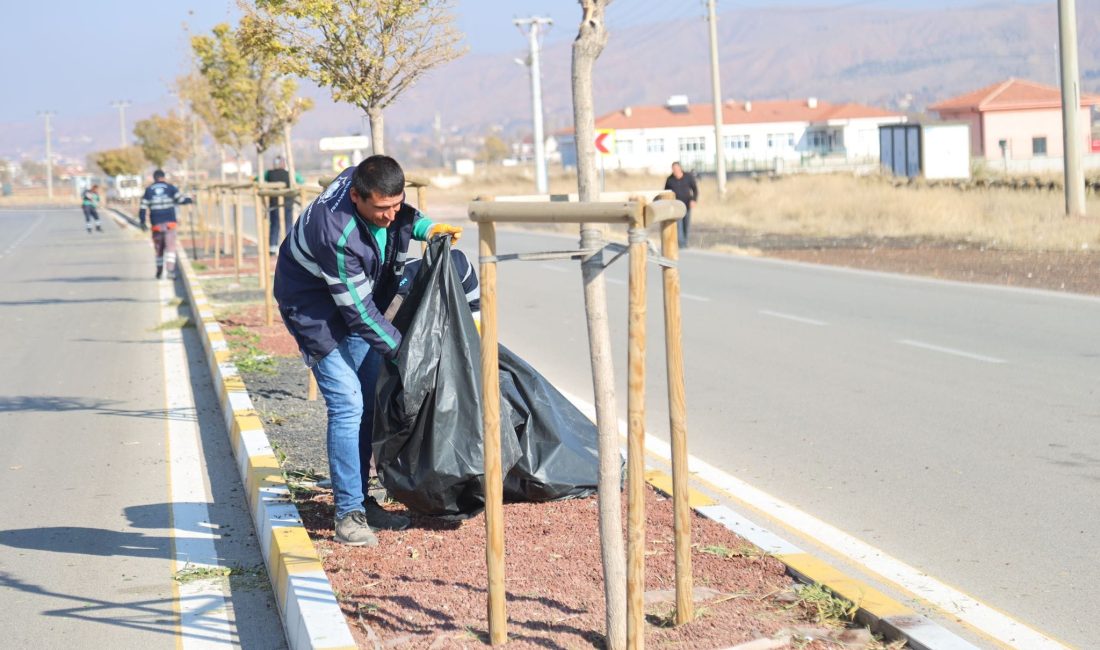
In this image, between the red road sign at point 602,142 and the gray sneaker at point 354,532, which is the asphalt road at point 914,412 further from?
the red road sign at point 602,142

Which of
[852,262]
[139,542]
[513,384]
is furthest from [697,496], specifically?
[852,262]

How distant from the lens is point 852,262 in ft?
73.5

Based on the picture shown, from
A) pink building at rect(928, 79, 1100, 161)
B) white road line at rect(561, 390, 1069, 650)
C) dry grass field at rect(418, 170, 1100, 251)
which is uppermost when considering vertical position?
pink building at rect(928, 79, 1100, 161)

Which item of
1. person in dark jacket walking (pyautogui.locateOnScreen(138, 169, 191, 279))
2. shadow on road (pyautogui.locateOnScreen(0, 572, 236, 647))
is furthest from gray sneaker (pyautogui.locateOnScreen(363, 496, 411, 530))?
person in dark jacket walking (pyautogui.locateOnScreen(138, 169, 191, 279))

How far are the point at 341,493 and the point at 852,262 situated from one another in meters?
17.8

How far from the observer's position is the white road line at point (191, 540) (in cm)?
514

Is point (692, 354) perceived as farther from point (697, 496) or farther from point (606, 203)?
point (606, 203)

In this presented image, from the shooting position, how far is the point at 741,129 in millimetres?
129375

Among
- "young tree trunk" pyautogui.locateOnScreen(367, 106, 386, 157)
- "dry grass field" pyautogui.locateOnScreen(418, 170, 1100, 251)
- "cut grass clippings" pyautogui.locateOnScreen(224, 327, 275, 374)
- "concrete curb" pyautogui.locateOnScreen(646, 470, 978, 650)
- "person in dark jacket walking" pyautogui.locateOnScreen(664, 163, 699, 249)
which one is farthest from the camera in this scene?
"person in dark jacket walking" pyautogui.locateOnScreen(664, 163, 699, 249)

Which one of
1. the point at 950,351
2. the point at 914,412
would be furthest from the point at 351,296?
the point at 950,351

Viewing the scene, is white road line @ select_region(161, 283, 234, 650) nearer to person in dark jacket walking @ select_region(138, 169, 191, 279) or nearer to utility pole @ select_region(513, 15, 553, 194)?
person in dark jacket walking @ select_region(138, 169, 191, 279)

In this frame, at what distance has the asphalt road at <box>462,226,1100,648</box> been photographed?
5828 millimetres

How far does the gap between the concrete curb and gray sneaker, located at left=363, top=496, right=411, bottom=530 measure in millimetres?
1317

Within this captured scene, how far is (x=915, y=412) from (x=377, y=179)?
5001 mm
